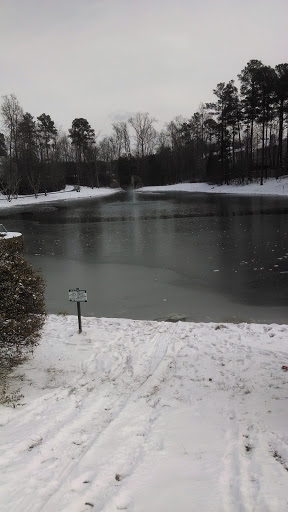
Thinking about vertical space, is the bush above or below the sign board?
above

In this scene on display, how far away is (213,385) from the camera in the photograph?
4703 millimetres

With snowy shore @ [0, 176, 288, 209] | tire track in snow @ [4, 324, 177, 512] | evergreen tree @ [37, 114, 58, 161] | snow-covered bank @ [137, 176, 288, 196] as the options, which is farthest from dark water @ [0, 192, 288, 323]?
evergreen tree @ [37, 114, 58, 161]

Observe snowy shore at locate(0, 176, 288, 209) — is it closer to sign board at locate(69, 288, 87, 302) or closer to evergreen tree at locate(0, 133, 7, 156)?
evergreen tree at locate(0, 133, 7, 156)

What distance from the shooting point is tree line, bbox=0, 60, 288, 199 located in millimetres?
46934

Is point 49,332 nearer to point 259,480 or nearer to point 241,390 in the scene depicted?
point 241,390

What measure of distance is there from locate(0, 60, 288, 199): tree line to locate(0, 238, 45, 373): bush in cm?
4462

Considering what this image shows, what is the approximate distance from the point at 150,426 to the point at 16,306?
2.27 meters

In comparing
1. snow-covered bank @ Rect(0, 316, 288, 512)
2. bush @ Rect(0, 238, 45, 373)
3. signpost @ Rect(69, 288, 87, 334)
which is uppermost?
bush @ Rect(0, 238, 45, 373)

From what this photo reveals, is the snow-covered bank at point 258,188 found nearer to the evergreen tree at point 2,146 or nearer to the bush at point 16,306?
the evergreen tree at point 2,146

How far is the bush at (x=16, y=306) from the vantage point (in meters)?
4.57

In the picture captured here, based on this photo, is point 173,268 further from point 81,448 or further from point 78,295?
point 81,448

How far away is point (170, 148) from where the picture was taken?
284ft

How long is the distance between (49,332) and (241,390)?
3.83 meters

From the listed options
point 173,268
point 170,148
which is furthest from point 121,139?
point 173,268
